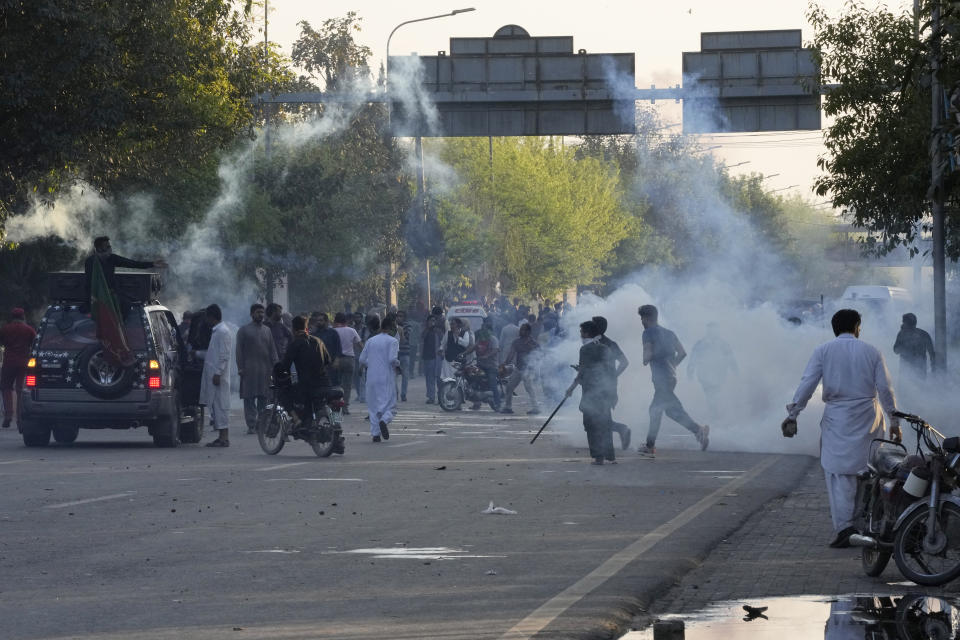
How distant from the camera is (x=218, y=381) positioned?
21109 mm

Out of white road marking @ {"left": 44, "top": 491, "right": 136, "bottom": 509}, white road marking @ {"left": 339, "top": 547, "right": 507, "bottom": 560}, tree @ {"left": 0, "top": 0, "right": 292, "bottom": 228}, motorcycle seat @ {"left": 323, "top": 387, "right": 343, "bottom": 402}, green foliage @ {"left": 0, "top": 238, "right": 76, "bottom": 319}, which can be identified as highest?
tree @ {"left": 0, "top": 0, "right": 292, "bottom": 228}

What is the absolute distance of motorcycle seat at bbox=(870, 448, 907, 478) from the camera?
9773 mm

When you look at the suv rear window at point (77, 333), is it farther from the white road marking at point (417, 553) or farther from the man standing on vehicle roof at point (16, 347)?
the white road marking at point (417, 553)

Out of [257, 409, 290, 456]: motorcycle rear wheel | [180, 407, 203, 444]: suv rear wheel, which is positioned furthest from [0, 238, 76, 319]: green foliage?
[257, 409, 290, 456]: motorcycle rear wheel

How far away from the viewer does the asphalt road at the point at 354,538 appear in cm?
813

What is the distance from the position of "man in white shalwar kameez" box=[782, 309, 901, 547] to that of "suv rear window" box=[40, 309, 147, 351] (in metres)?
11.3

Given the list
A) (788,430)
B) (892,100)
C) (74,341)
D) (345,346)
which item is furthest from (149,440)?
(788,430)

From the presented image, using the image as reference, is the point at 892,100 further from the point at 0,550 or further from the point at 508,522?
the point at 0,550

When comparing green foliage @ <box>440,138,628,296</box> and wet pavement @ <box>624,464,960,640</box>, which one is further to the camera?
green foliage @ <box>440,138,628,296</box>

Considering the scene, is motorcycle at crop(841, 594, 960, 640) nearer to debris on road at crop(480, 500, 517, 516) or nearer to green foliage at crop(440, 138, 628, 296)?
debris on road at crop(480, 500, 517, 516)

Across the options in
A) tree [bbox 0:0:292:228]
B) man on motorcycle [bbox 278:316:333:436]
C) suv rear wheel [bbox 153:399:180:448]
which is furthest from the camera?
tree [bbox 0:0:292:228]

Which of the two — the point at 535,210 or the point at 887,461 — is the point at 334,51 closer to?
the point at 535,210

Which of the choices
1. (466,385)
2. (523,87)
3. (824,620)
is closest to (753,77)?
(523,87)

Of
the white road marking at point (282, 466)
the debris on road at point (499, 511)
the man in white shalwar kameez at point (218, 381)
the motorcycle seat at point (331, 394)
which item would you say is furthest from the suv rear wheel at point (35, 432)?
the debris on road at point (499, 511)
